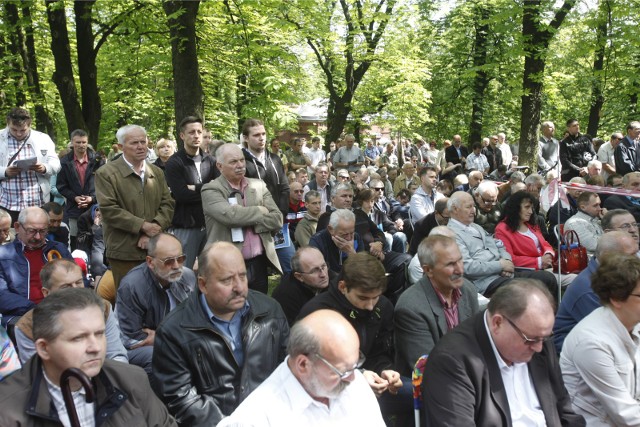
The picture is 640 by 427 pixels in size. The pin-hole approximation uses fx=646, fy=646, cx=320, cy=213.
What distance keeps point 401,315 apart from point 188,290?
1581 millimetres

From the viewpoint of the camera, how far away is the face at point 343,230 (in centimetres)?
618

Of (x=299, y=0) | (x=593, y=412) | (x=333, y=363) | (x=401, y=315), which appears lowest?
(x=593, y=412)

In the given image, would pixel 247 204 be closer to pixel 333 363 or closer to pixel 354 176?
pixel 333 363

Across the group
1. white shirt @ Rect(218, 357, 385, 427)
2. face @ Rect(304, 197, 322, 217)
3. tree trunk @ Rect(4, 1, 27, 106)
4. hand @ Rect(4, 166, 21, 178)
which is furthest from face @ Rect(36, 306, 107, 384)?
tree trunk @ Rect(4, 1, 27, 106)

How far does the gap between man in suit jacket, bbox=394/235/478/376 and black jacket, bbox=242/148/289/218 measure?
8.37 feet

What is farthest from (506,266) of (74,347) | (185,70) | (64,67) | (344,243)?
(64,67)

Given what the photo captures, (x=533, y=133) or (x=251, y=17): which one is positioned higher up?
(x=251, y=17)

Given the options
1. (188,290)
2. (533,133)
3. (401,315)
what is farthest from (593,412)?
(533,133)

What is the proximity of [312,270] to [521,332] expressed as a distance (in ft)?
7.41

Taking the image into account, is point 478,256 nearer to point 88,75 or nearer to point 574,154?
point 574,154

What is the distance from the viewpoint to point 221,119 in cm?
1773

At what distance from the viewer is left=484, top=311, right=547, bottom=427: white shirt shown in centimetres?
318

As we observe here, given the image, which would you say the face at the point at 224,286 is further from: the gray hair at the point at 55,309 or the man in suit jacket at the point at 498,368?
the man in suit jacket at the point at 498,368

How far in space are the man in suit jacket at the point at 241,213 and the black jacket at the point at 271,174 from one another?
0.73 m
